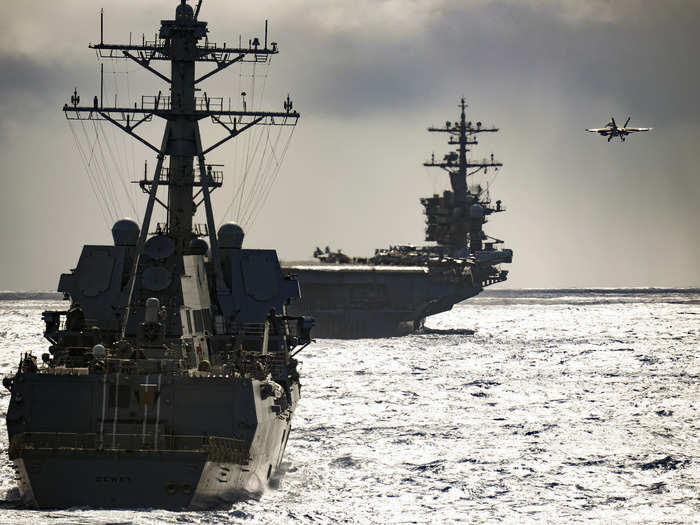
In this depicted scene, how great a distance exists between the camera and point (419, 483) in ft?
83.4

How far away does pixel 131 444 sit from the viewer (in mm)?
20594

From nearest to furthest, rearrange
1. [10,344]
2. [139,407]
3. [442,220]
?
[139,407] → [10,344] → [442,220]

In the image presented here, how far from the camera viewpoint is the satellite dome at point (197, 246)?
28.4 metres

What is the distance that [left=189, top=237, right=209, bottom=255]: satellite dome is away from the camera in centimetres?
2844

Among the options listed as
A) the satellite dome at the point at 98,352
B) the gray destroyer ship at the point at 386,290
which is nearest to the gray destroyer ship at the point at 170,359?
the satellite dome at the point at 98,352

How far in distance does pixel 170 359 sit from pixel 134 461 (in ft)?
7.49

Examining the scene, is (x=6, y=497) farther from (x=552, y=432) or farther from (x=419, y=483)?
(x=552, y=432)

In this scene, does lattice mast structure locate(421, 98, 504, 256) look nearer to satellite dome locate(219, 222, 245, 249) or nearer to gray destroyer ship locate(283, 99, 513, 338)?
gray destroyer ship locate(283, 99, 513, 338)

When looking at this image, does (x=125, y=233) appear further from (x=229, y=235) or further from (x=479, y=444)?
(x=479, y=444)

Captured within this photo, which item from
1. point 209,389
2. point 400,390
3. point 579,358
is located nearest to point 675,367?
point 579,358

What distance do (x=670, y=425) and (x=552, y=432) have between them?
12.1ft

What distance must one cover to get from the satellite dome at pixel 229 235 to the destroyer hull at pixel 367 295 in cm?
4168

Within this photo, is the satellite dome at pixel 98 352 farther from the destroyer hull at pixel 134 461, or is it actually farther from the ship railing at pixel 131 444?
the ship railing at pixel 131 444

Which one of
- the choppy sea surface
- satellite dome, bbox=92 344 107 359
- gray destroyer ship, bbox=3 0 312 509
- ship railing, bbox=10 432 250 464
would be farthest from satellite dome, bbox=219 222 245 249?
ship railing, bbox=10 432 250 464
